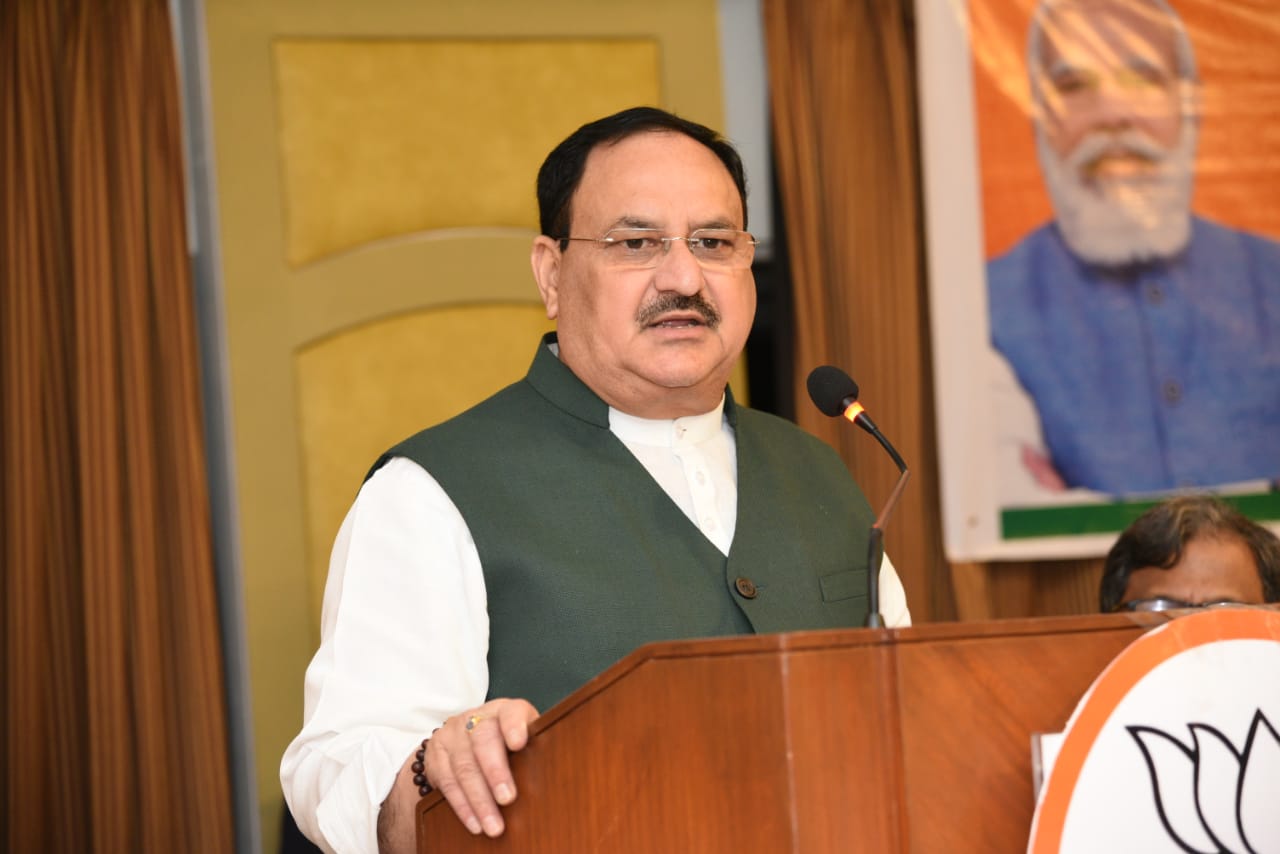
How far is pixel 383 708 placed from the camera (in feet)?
5.26

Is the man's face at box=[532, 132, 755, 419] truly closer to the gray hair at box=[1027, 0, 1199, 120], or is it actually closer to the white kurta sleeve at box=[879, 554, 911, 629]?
the white kurta sleeve at box=[879, 554, 911, 629]

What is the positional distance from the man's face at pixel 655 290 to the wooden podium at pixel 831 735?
76 cm

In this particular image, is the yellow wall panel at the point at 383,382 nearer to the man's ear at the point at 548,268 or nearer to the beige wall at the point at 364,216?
the beige wall at the point at 364,216

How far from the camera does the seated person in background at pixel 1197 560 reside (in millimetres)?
2428

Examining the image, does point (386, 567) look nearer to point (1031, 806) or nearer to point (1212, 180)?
point (1031, 806)

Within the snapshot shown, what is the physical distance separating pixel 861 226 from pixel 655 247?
6.23 ft

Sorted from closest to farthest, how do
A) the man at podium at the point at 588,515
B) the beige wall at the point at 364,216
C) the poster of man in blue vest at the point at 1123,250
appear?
the man at podium at the point at 588,515
the beige wall at the point at 364,216
the poster of man in blue vest at the point at 1123,250

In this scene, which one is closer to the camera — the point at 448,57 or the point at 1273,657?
the point at 1273,657

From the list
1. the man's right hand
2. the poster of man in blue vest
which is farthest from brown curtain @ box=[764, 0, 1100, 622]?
the man's right hand

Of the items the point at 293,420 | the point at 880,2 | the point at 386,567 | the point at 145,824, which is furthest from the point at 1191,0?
the point at 145,824

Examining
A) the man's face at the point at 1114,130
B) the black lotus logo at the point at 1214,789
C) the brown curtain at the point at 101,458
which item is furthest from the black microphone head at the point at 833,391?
the man's face at the point at 1114,130

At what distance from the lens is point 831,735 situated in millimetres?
1110

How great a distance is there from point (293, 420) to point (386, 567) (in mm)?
1723

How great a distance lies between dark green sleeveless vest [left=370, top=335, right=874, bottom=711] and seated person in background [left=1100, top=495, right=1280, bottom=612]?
0.72m
